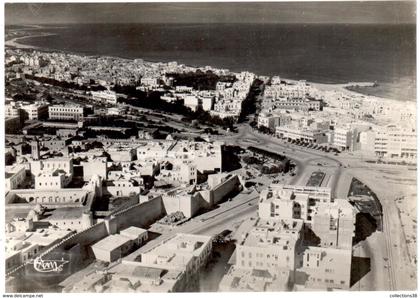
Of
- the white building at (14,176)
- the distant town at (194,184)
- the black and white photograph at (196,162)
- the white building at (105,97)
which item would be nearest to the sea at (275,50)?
the black and white photograph at (196,162)

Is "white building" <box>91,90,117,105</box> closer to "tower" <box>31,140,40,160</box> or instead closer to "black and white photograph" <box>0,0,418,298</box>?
"black and white photograph" <box>0,0,418,298</box>

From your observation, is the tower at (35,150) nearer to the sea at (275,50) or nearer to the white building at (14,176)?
the white building at (14,176)

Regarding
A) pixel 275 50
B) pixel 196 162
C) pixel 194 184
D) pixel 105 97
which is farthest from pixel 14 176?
pixel 275 50

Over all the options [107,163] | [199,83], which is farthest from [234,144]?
[199,83]

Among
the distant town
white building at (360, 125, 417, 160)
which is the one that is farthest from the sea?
white building at (360, 125, 417, 160)

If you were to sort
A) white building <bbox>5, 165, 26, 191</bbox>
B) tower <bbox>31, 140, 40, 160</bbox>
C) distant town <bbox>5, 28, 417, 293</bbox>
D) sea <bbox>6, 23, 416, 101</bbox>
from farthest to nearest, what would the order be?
1. sea <bbox>6, 23, 416, 101</bbox>
2. tower <bbox>31, 140, 40, 160</bbox>
3. white building <bbox>5, 165, 26, 191</bbox>
4. distant town <bbox>5, 28, 417, 293</bbox>

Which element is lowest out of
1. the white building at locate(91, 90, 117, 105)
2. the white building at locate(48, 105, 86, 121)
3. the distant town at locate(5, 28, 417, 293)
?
the distant town at locate(5, 28, 417, 293)
